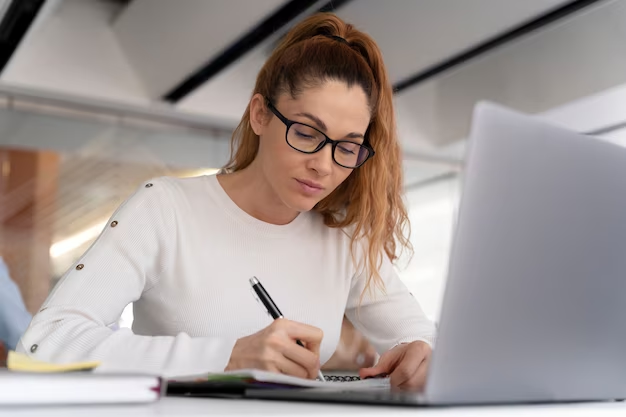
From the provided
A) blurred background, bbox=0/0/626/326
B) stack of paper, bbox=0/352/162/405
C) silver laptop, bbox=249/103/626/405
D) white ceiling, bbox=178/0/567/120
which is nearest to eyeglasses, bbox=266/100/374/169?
silver laptop, bbox=249/103/626/405

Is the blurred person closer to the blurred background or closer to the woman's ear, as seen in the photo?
the blurred background

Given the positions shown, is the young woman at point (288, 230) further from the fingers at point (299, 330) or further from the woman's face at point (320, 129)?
the fingers at point (299, 330)

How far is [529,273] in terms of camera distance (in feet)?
1.91

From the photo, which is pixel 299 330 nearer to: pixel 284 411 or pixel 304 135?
pixel 284 411

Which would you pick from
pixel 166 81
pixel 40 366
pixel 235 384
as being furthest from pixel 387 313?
pixel 166 81

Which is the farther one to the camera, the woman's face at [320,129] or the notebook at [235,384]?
the woman's face at [320,129]

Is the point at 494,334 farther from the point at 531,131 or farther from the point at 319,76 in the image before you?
the point at 319,76

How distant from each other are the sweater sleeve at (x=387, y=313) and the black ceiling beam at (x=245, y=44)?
6.36 feet

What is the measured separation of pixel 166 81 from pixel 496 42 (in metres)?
1.79

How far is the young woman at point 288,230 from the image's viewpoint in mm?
1183

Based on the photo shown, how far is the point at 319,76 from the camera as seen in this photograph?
1.31 metres

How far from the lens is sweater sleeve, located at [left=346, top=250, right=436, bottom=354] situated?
4.48 ft

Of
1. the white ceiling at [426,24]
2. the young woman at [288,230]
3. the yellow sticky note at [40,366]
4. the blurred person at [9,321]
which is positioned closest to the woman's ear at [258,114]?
the young woman at [288,230]

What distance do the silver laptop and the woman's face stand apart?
677 mm
